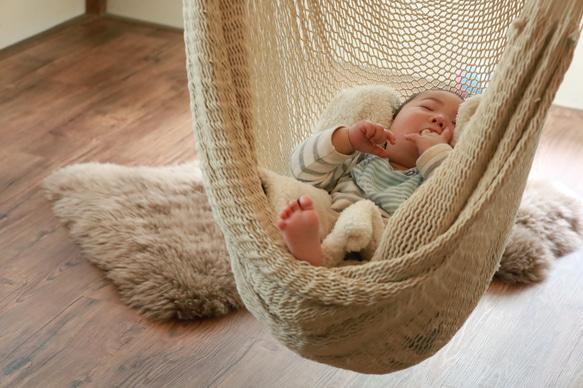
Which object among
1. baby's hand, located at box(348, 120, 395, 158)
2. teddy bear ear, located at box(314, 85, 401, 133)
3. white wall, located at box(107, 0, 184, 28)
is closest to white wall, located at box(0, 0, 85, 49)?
white wall, located at box(107, 0, 184, 28)

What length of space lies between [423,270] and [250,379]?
24.6 inches

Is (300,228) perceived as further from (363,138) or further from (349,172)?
(349,172)

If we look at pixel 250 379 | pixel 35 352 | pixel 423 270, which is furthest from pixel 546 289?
pixel 35 352

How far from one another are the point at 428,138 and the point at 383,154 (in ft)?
0.45

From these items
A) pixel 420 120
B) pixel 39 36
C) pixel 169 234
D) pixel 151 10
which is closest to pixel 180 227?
pixel 169 234

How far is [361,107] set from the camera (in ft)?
4.87

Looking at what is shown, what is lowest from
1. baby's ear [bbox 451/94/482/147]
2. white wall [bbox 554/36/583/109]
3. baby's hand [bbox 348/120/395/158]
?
white wall [bbox 554/36/583/109]

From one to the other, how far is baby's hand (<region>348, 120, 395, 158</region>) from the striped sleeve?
0.04m

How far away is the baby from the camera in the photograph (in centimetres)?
128

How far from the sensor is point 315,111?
62.8 inches

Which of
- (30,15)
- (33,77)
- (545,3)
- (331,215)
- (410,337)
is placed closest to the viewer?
(545,3)

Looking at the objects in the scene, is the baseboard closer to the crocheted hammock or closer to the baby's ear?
the crocheted hammock

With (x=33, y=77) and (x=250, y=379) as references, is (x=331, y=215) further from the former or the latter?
(x=33, y=77)

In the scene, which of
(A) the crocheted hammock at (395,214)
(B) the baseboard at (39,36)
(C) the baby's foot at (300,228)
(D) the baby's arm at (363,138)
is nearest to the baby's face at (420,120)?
(D) the baby's arm at (363,138)
